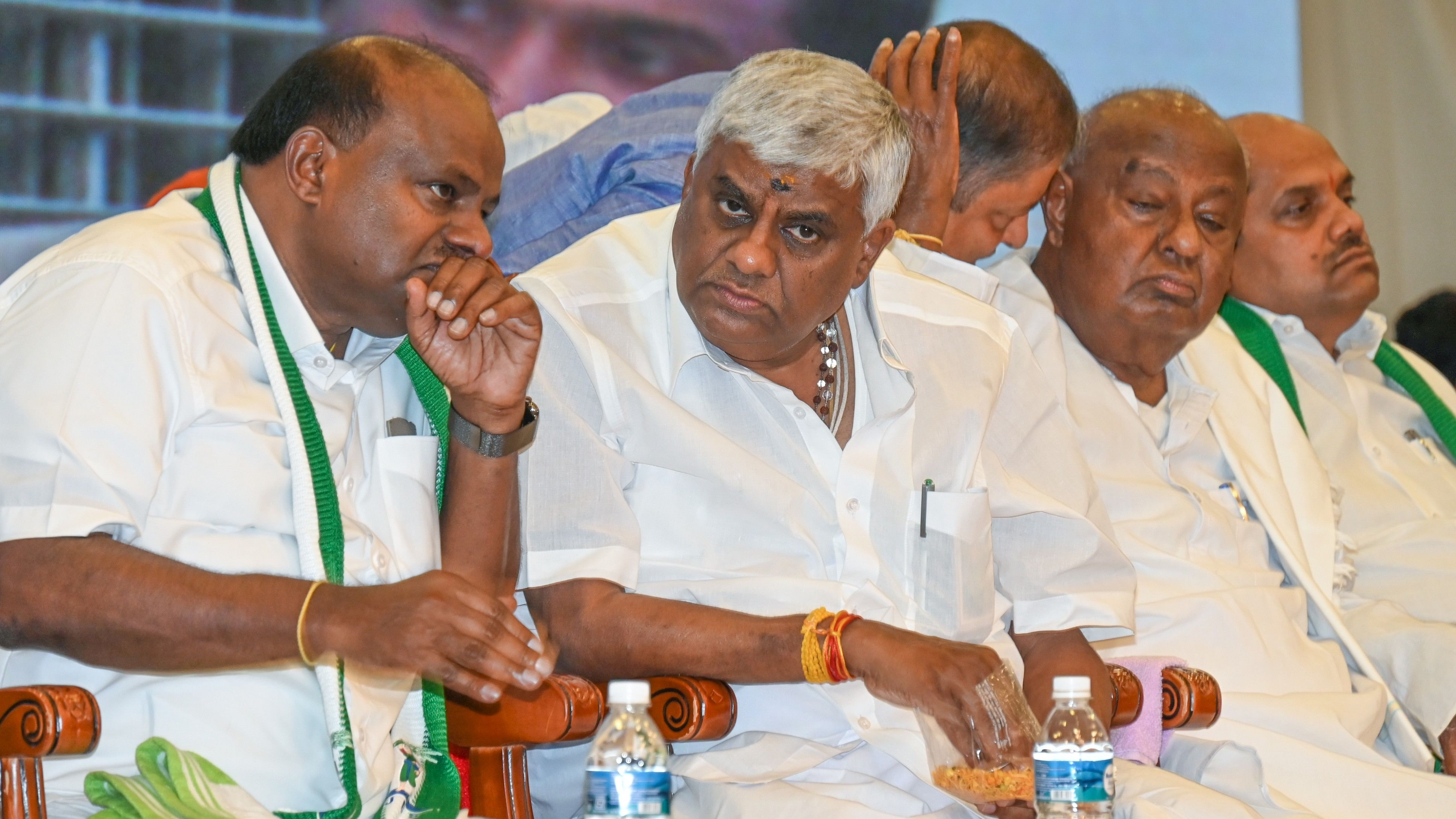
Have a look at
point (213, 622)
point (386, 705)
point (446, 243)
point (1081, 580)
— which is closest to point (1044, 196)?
point (1081, 580)

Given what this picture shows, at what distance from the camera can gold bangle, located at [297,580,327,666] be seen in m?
1.93

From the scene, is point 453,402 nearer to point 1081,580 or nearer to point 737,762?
point 737,762

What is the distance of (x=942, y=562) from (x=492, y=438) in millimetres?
860

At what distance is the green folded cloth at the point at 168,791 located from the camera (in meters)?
1.90

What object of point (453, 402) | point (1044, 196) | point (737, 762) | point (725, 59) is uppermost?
point (725, 59)

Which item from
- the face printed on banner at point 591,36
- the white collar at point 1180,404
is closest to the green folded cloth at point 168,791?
the white collar at point 1180,404

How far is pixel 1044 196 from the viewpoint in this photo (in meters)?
3.79

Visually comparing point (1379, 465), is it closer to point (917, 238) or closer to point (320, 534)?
point (917, 238)

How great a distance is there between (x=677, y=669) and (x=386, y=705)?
1.54 ft

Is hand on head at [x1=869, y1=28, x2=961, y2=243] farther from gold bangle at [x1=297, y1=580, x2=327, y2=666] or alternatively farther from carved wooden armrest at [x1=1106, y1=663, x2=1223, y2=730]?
gold bangle at [x1=297, y1=580, x2=327, y2=666]

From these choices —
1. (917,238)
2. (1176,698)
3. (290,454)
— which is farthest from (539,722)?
(917,238)

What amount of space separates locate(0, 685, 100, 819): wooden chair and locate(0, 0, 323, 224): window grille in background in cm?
270

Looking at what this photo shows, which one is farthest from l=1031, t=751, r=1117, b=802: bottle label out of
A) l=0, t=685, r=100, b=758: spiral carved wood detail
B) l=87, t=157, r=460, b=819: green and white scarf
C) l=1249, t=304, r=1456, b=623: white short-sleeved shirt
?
l=1249, t=304, r=1456, b=623: white short-sleeved shirt

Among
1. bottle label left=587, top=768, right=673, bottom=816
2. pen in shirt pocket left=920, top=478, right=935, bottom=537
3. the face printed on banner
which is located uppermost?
the face printed on banner
